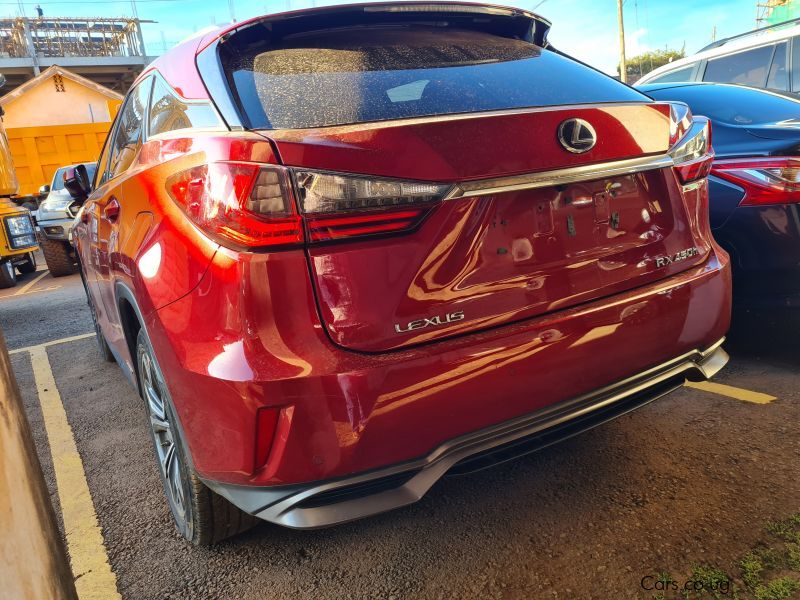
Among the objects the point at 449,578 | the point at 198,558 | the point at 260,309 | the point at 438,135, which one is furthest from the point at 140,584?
the point at 438,135

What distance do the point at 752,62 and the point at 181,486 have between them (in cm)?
667

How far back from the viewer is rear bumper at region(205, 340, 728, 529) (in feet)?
5.10

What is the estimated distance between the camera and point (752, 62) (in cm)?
632

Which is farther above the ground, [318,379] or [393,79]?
[393,79]

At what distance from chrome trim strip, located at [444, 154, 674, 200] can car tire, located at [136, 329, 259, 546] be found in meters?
1.03

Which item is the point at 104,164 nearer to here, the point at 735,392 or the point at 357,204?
the point at 357,204

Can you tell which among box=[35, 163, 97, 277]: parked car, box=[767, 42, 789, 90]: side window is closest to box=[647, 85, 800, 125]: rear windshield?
box=[767, 42, 789, 90]: side window

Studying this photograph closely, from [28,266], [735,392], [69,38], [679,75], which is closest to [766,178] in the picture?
[735,392]

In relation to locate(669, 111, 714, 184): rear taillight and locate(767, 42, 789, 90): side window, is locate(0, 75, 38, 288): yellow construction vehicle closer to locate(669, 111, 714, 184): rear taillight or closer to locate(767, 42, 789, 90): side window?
locate(669, 111, 714, 184): rear taillight

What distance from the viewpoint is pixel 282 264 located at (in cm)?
148

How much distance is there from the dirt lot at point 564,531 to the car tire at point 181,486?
11 centimetres

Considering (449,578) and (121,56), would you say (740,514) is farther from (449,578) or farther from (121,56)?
(121,56)

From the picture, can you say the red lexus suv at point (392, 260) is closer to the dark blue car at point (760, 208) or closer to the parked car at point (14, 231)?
the dark blue car at point (760, 208)

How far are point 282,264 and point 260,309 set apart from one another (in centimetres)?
12
